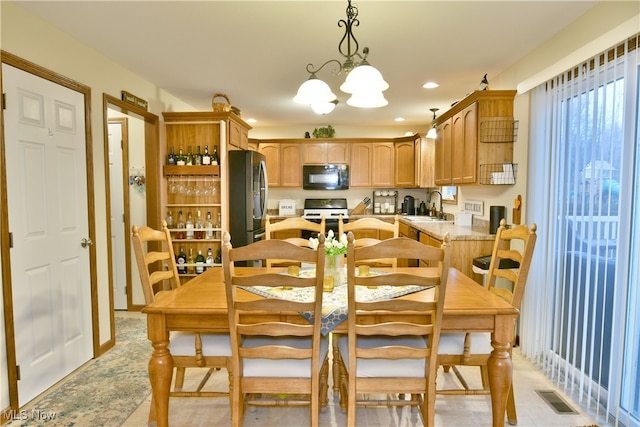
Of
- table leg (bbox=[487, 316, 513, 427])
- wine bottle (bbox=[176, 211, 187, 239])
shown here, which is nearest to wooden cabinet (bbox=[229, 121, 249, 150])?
wine bottle (bbox=[176, 211, 187, 239])

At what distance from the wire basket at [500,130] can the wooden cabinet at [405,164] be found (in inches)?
102

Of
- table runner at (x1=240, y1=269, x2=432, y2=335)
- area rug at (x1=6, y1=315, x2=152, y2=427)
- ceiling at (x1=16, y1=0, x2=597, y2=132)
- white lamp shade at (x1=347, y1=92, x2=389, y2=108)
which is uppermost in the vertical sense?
ceiling at (x1=16, y1=0, x2=597, y2=132)

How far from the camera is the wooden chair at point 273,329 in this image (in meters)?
1.45

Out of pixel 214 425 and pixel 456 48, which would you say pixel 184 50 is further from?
pixel 214 425

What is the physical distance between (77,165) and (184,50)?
115 centimetres

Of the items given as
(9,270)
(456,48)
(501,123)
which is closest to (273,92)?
(456,48)

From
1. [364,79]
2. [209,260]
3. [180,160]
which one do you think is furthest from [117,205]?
[364,79]

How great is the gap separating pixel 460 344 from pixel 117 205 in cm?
360

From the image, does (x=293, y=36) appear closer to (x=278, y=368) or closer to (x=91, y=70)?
(x=91, y=70)

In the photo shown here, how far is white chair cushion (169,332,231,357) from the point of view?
5.94 feet

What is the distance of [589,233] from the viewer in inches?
86.1

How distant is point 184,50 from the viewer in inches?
112

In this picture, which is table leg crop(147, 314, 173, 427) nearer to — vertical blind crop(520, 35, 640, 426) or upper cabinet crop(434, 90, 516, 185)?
vertical blind crop(520, 35, 640, 426)

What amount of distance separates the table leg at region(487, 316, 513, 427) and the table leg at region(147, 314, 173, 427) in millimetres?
1508
